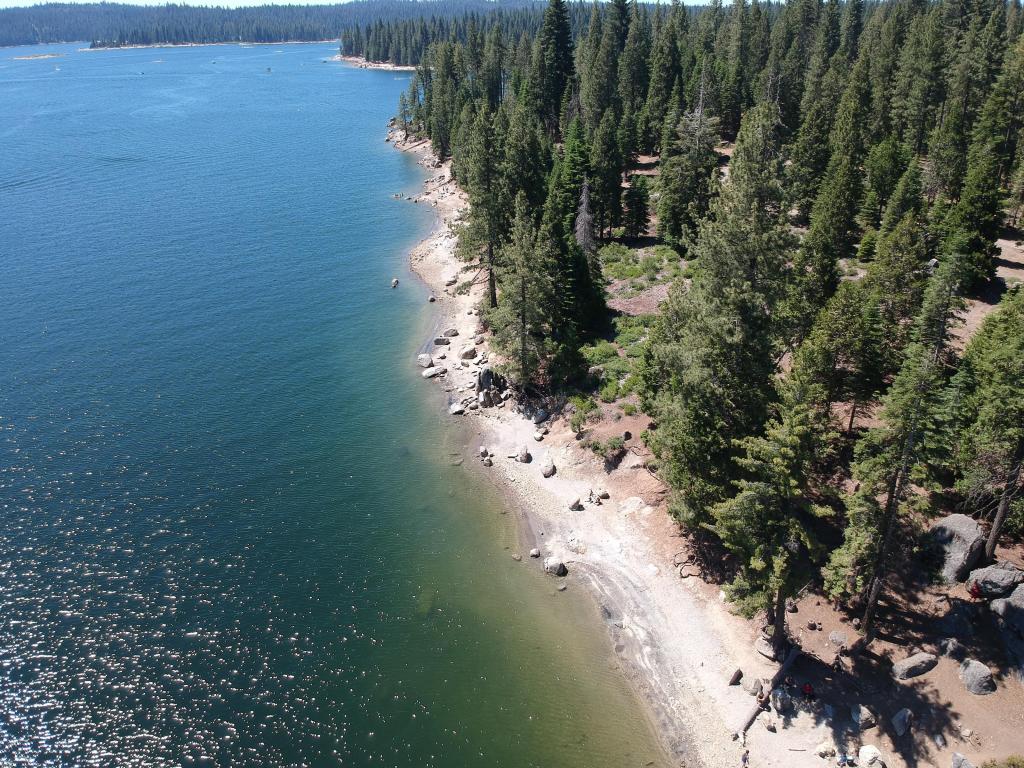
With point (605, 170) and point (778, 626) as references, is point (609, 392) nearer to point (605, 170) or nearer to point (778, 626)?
point (778, 626)

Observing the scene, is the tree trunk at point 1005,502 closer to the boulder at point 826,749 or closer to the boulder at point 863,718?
the boulder at point 863,718

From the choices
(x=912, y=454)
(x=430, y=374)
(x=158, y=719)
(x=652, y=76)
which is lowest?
(x=158, y=719)

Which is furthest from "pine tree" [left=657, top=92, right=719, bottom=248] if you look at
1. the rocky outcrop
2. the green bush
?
the rocky outcrop

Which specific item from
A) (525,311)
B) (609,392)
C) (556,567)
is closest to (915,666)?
(556,567)

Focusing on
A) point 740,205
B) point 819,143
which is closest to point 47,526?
point 740,205

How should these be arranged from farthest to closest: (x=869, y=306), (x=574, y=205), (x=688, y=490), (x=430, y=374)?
(x=574, y=205) → (x=430, y=374) → (x=869, y=306) → (x=688, y=490)

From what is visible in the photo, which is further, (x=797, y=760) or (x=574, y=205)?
(x=574, y=205)

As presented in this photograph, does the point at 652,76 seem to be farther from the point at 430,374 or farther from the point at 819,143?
the point at 430,374
